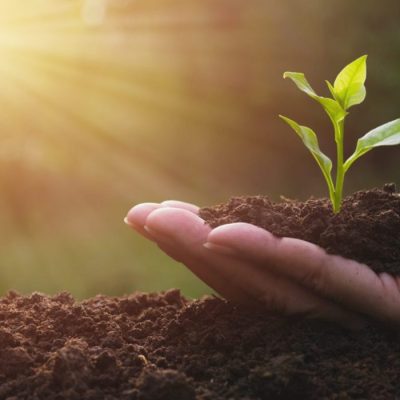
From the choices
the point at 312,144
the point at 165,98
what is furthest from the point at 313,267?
the point at 165,98

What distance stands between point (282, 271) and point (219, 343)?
0.81ft

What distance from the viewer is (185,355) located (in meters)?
1.55

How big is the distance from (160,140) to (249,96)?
0.87 meters

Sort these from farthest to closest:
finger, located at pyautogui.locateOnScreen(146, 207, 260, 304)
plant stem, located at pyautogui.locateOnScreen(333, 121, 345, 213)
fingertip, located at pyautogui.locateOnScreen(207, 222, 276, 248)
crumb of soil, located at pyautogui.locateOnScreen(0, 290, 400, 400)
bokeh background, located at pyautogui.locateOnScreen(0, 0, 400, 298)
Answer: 1. bokeh background, located at pyautogui.locateOnScreen(0, 0, 400, 298)
2. plant stem, located at pyautogui.locateOnScreen(333, 121, 345, 213)
3. finger, located at pyautogui.locateOnScreen(146, 207, 260, 304)
4. fingertip, located at pyautogui.locateOnScreen(207, 222, 276, 248)
5. crumb of soil, located at pyautogui.locateOnScreen(0, 290, 400, 400)

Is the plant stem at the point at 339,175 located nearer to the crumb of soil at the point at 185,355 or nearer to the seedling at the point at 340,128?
the seedling at the point at 340,128

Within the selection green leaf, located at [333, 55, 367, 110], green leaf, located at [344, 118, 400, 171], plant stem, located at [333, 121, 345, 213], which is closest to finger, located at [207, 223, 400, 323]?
plant stem, located at [333, 121, 345, 213]

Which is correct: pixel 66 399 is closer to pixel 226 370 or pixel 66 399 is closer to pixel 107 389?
pixel 107 389

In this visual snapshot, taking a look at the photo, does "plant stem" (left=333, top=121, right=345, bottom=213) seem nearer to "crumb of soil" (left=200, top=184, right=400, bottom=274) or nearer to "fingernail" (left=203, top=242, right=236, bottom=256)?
"crumb of soil" (left=200, top=184, right=400, bottom=274)

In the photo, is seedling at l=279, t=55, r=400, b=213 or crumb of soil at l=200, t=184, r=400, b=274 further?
seedling at l=279, t=55, r=400, b=213

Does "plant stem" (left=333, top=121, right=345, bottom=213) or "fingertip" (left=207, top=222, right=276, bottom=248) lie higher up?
"plant stem" (left=333, top=121, right=345, bottom=213)

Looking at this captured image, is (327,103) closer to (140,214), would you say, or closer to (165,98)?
(140,214)

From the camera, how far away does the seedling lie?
6.10 feet

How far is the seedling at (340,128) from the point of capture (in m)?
1.86

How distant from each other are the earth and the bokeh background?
2.91 m
